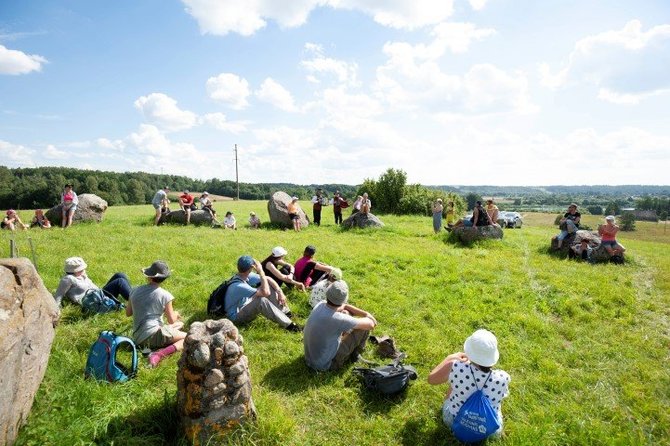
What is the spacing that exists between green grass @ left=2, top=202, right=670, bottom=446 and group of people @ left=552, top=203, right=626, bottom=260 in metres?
0.90

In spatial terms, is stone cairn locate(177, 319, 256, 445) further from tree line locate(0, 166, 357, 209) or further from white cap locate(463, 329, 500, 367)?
tree line locate(0, 166, 357, 209)

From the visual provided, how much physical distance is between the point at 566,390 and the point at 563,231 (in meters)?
11.3

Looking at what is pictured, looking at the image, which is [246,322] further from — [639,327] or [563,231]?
[563,231]

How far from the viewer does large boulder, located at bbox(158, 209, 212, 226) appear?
20.5 meters

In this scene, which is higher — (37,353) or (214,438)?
(37,353)

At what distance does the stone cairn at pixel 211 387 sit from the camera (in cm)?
423

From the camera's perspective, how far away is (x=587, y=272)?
12.4 m

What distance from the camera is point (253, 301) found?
769 cm

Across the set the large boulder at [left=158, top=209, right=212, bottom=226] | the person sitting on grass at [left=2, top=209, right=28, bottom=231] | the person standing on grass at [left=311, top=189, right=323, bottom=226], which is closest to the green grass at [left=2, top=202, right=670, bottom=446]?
the person sitting on grass at [left=2, top=209, right=28, bottom=231]

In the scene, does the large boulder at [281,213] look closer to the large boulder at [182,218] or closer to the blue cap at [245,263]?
the large boulder at [182,218]

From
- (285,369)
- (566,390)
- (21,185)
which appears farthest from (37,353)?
(21,185)

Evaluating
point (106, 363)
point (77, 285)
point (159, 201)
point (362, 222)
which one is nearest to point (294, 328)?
point (106, 363)

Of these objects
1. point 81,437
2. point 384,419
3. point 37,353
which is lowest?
point 384,419

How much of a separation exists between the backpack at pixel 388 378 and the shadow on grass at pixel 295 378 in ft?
2.11
